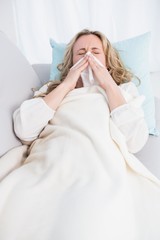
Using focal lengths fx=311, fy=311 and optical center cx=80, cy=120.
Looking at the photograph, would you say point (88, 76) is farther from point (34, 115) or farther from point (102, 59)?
point (34, 115)

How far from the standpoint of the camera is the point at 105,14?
5.94 feet

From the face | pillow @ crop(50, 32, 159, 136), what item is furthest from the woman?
pillow @ crop(50, 32, 159, 136)

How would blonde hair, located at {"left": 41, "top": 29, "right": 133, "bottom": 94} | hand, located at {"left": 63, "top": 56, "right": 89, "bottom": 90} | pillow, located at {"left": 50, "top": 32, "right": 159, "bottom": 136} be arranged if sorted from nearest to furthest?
hand, located at {"left": 63, "top": 56, "right": 89, "bottom": 90}
blonde hair, located at {"left": 41, "top": 29, "right": 133, "bottom": 94}
pillow, located at {"left": 50, "top": 32, "right": 159, "bottom": 136}

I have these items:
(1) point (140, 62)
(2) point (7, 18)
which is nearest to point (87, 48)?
(1) point (140, 62)

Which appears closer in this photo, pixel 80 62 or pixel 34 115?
pixel 34 115

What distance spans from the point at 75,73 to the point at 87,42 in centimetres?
14

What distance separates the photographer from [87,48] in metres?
1.19

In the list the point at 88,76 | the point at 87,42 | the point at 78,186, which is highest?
the point at 87,42

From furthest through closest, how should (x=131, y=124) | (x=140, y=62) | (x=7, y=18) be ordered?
(x=7, y=18), (x=140, y=62), (x=131, y=124)

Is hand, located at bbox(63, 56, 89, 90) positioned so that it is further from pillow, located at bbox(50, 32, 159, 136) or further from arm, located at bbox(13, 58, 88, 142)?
pillow, located at bbox(50, 32, 159, 136)

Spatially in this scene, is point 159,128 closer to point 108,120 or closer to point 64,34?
point 108,120

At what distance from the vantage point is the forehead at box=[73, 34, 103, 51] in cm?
120

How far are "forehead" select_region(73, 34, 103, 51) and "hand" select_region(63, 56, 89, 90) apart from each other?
68mm

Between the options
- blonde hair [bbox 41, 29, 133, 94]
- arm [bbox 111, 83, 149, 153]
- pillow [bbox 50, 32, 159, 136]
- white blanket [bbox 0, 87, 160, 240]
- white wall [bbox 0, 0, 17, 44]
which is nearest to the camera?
white blanket [bbox 0, 87, 160, 240]
